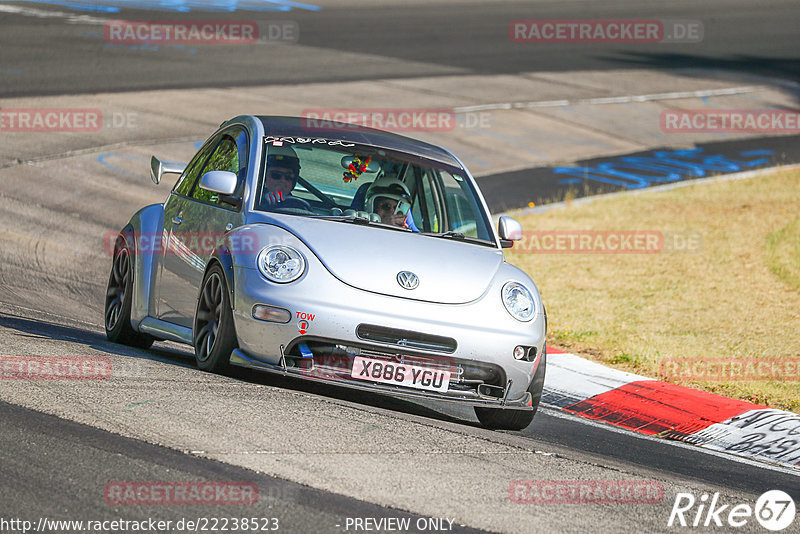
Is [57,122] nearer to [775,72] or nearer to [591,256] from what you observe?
[591,256]

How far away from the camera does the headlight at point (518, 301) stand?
23.1 feet

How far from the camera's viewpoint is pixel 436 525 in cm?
489

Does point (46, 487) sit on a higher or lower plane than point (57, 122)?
lower

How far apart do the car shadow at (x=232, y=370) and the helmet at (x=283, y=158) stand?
4.31ft

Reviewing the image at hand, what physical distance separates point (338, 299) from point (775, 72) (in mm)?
27516

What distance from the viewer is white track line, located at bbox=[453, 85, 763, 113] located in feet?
77.8

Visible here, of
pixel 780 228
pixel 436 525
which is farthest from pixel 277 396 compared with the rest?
pixel 780 228

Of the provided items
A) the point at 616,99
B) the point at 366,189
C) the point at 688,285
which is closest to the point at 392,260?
the point at 366,189

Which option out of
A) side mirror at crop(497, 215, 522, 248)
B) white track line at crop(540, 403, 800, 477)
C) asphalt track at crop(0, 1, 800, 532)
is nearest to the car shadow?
asphalt track at crop(0, 1, 800, 532)

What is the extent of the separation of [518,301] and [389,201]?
126 centimetres

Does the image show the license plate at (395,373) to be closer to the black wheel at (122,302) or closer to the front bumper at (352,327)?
the front bumper at (352,327)

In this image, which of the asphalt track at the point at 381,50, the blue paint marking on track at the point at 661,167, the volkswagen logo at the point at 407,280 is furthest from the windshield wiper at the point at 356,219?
the asphalt track at the point at 381,50

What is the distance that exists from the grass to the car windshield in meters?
2.46

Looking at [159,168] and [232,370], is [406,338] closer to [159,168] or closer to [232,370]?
[232,370]
